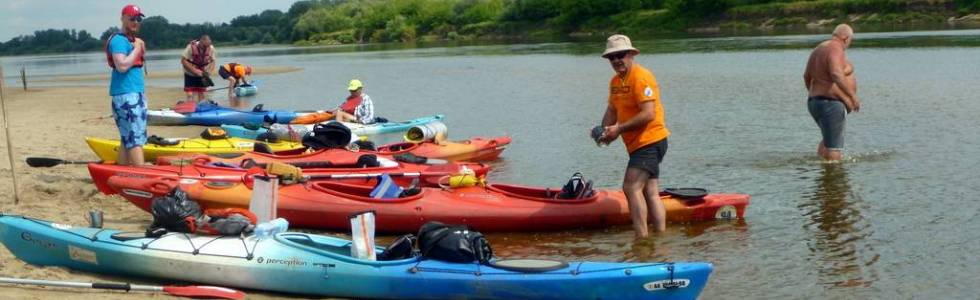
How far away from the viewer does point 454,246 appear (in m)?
6.66

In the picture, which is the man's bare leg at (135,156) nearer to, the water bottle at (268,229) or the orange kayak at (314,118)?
the water bottle at (268,229)

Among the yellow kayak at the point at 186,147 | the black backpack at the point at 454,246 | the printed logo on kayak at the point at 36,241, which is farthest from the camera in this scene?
the yellow kayak at the point at 186,147

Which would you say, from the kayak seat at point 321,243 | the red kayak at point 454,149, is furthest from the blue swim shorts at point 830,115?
the kayak seat at point 321,243

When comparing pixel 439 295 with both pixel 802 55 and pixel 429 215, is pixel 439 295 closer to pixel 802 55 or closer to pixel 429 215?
pixel 429 215

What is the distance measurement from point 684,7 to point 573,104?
5503 centimetres

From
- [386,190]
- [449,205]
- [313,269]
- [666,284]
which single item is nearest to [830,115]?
[449,205]

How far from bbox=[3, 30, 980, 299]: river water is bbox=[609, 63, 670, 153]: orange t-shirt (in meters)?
0.99

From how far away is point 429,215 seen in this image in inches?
355

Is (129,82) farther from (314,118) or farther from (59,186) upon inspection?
(314,118)

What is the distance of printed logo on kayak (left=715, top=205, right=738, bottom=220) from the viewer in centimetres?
930

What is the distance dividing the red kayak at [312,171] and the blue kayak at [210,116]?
257 inches

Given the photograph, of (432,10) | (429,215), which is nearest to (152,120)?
(429,215)

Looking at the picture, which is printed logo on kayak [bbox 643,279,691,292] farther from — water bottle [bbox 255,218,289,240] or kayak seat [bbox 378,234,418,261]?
water bottle [bbox 255,218,289,240]

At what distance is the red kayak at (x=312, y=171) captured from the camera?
973cm
